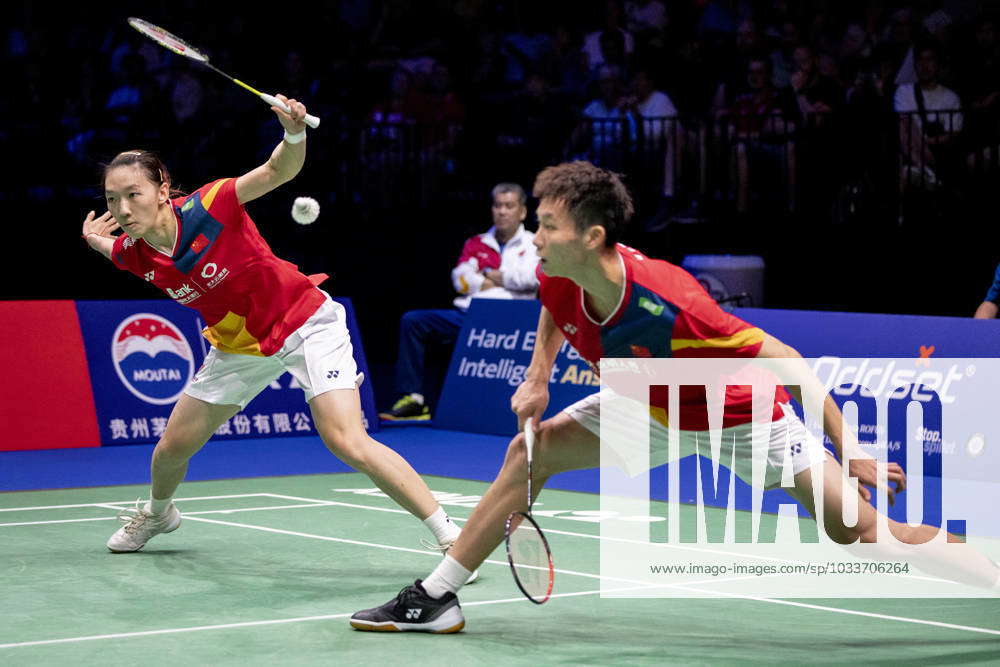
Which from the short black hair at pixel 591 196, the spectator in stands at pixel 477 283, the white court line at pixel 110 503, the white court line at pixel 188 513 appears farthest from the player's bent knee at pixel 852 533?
the spectator in stands at pixel 477 283

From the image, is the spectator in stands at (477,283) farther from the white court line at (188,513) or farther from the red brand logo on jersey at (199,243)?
the red brand logo on jersey at (199,243)

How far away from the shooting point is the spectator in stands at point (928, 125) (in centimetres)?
1160

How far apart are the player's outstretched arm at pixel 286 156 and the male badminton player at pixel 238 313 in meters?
0.01

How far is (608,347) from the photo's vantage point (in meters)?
4.79

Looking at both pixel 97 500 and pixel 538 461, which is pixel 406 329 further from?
pixel 538 461

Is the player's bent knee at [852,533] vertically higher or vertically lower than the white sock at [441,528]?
higher

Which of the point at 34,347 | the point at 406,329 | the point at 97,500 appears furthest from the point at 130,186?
the point at 406,329

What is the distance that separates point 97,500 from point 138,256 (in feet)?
8.21

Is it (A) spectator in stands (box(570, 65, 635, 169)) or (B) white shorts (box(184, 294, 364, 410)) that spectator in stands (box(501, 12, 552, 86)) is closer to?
(A) spectator in stands (box(570, 65, 635, 169))

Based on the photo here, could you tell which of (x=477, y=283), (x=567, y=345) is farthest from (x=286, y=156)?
(x=477, y=283)

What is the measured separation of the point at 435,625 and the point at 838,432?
5.08ft

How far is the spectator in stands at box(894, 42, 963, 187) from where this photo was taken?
1160 centimetres

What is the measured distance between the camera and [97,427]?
421 inches

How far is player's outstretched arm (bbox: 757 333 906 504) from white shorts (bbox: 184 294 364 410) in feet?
7.01
